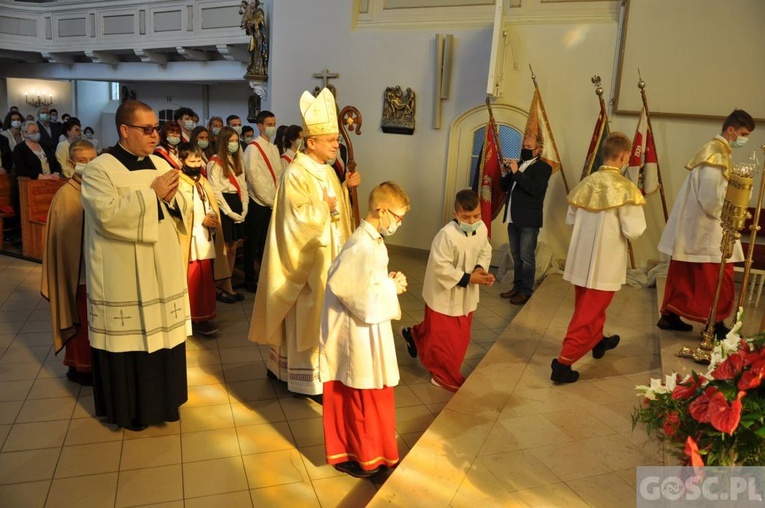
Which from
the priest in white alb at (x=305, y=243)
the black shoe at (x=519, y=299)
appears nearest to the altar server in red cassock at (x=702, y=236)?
the black shoe at (x=519, y=299)

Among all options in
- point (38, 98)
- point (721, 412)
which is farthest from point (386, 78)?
point (38, 98)

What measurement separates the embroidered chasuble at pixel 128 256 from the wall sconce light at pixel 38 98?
58.9 feet

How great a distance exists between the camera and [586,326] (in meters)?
4.38

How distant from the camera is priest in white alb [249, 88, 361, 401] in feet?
12.9

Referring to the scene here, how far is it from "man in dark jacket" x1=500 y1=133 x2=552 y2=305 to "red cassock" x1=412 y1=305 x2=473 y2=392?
251cm

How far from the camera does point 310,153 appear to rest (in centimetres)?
408

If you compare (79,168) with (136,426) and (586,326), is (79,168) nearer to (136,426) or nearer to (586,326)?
(136,426)

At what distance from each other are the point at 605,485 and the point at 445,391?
155cm

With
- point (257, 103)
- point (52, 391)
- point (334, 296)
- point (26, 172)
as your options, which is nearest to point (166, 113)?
point (257, 103)

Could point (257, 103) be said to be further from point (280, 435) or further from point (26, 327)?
point (280, 435)

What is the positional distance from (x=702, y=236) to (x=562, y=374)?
1803mm

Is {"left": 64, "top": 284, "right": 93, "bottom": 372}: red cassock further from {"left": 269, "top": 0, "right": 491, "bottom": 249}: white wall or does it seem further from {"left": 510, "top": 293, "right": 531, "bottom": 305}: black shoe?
{"left": 269, "top": 0, "right": 491, "bottom": 249}: white wall

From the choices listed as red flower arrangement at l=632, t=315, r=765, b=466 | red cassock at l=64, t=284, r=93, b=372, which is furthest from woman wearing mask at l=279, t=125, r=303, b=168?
red flower arrangement at l=632, t=315, r=765, b=466

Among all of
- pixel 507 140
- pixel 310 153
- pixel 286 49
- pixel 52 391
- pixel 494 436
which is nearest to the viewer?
pixel 494 436
